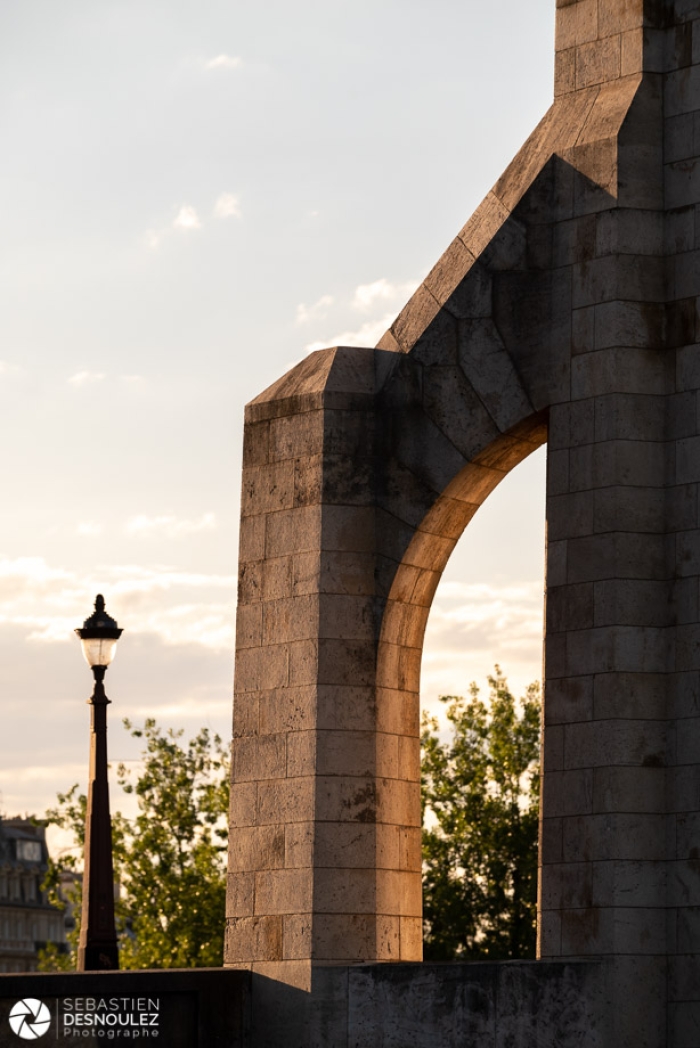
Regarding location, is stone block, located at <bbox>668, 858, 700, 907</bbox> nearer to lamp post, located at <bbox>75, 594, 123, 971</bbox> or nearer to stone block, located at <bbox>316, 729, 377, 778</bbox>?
stone block, located at <bbox>316, 729, 377, 778</bbox>

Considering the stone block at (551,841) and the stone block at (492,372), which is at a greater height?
the stone block at (492,372)

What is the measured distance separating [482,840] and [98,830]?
997 inches

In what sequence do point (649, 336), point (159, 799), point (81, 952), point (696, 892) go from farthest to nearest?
1. point (159, 799)
2. point (81, 952)
3. point (649, 336)
4. point (696, 892)

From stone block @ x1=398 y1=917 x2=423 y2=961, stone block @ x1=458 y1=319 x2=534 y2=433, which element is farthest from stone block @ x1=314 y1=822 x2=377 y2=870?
stone block @ x1=458 y1=319 x2=534 y2=433

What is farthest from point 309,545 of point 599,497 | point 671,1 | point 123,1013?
point 671,1

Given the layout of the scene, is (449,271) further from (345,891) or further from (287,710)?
(345,891)

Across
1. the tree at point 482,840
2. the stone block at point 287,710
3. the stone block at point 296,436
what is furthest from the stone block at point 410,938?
the tree at point 482,840

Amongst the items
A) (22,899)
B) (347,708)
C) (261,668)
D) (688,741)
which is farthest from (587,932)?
(22,899)

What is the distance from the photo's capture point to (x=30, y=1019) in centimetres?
1670

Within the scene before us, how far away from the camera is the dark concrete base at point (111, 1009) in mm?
16688

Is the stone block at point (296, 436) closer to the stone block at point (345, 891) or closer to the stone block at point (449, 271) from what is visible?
the stone block at point (449, 271)

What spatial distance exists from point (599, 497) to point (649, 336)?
1.47 metres

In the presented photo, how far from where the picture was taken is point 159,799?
4925 centimetres

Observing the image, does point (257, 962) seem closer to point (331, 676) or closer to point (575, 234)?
point (331, 676)
